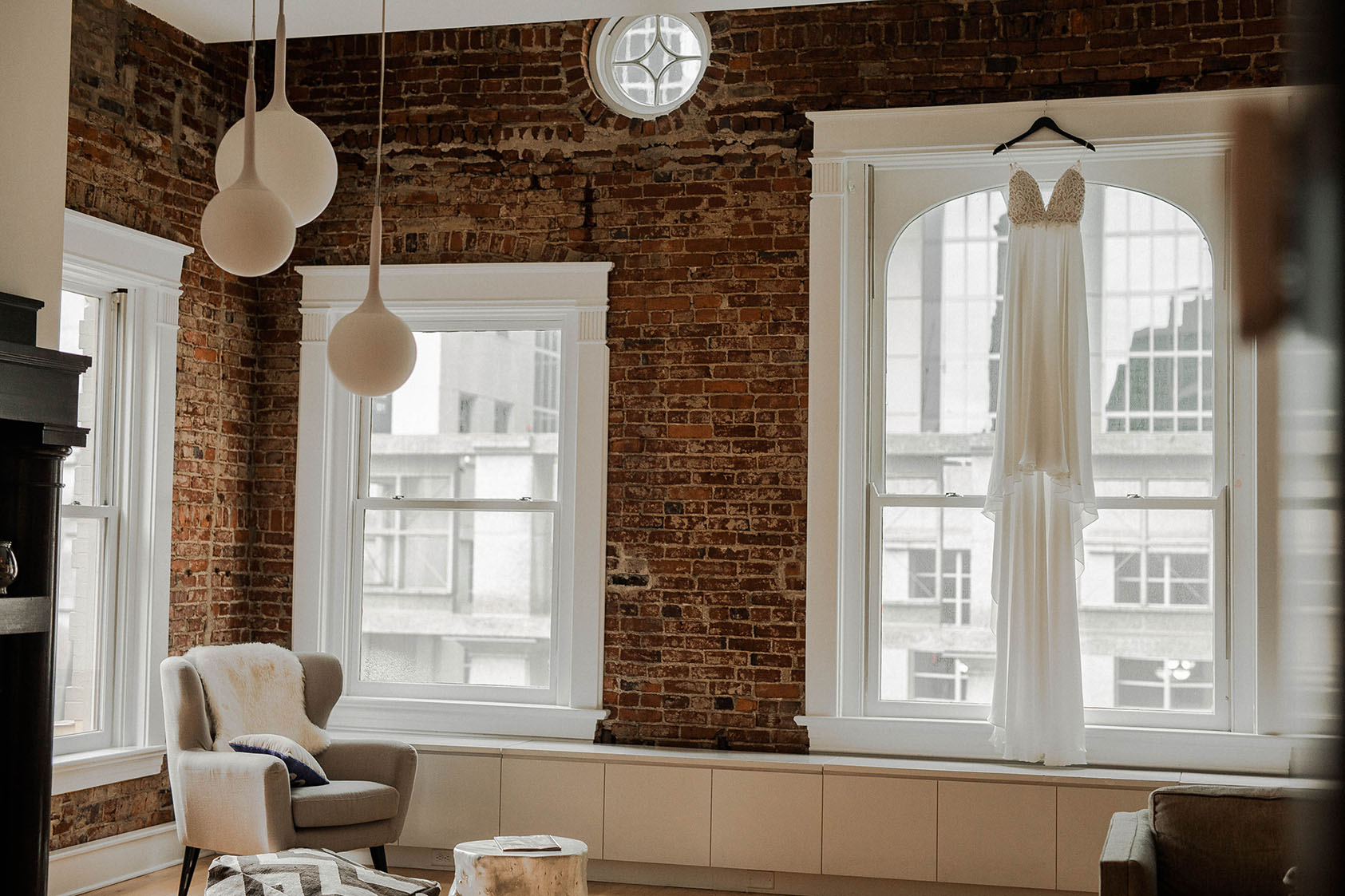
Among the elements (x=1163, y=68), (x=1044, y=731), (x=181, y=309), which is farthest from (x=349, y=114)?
(x=1044, y=731)

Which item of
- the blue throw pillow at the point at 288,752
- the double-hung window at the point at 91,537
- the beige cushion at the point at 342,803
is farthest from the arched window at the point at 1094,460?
the double-hung window at the point at 91,537

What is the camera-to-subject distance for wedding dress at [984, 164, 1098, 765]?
5.21 metres

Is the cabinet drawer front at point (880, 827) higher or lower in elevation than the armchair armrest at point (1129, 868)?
lower

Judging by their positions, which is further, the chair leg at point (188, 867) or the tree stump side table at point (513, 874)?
the chair leg at point (188, 867)

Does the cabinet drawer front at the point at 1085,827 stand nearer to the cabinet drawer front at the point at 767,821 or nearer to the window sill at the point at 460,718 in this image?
the cabinet drawer front at the point at 767,821

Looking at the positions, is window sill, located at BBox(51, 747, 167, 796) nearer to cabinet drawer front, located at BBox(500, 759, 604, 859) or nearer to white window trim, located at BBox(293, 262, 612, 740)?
white window trim, located at BBox(293, 262, 612, 740)

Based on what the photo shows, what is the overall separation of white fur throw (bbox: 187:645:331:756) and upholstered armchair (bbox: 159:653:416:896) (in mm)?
69

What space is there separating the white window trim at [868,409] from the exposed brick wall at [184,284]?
113 inches

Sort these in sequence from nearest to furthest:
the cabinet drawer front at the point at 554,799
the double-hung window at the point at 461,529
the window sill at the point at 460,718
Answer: the cabinet drawer front at the point at 554,799 < the window sill at the point at 460,718 < the double-hung window at the point at 461,529

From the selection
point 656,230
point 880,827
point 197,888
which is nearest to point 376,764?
point 197,888

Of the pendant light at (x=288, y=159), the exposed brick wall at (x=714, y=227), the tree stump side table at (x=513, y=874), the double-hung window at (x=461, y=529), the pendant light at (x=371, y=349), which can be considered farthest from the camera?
the double-hung window at (x=461, y=529)

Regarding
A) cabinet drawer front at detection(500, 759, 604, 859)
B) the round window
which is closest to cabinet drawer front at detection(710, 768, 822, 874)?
cabinet drawer front at detection(500, 759, 604, 859)

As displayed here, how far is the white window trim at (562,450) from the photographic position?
5797mm

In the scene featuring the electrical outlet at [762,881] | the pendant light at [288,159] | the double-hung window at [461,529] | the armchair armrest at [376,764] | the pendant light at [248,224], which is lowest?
the electrical outlet at [762,881]
